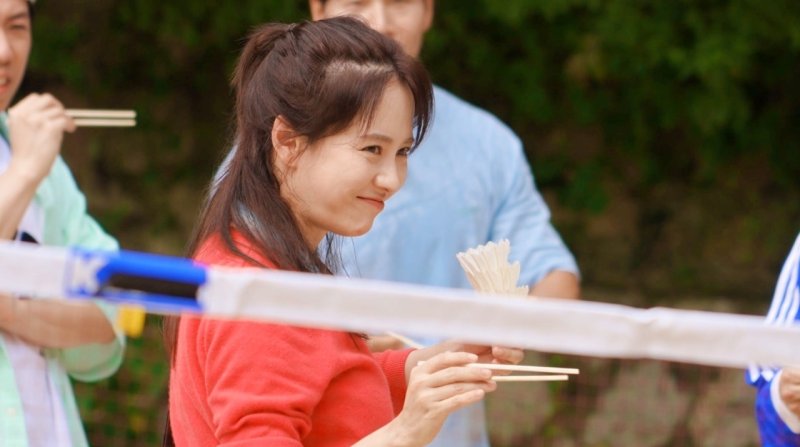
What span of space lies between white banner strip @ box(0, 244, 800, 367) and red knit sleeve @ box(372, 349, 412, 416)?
64 cm

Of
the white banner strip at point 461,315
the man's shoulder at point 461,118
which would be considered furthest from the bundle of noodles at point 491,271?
the man's shoulder at point 461,118

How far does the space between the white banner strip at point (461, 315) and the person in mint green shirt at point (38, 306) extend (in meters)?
1.09

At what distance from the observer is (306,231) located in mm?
1926

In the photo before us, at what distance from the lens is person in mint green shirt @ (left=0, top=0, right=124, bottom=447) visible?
244 cm

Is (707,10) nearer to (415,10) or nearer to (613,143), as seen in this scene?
(613,143)

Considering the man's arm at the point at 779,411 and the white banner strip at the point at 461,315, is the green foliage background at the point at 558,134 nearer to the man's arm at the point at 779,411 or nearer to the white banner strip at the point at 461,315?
the man's arm at the point at 779,411

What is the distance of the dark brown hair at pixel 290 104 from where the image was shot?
1.86m

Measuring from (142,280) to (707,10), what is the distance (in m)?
3.23

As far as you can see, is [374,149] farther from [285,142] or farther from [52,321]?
[52,321]

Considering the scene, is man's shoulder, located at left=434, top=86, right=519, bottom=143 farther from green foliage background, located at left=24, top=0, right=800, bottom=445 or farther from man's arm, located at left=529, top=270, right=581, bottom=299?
green foliage background, located at left=24, top=0, right=800, bottom=445

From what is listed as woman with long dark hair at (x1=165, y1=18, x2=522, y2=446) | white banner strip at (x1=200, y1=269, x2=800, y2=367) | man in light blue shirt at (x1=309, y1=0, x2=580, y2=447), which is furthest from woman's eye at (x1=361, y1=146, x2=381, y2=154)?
man in light blue shirt at (x1=309, y1=0, x2=580, y2=447)

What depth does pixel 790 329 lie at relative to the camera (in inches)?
57.2

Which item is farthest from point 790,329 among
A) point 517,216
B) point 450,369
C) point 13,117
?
point 13,117

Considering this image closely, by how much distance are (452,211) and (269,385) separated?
1184mm
